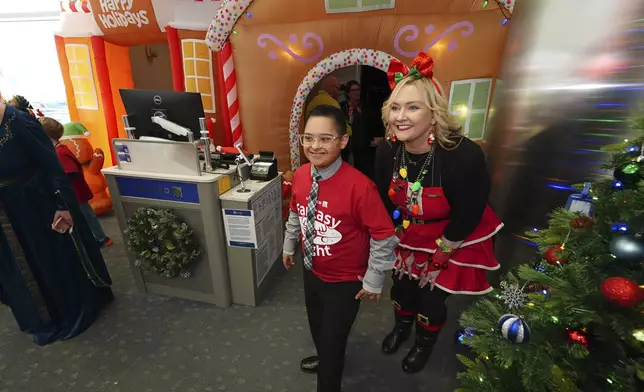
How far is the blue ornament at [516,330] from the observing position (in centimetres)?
102

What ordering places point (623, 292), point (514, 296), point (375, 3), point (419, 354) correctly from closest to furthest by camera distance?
point (623, 292), point (514, 296), point (419, 354), point (375, 3)

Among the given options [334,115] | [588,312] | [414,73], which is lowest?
[588,312]

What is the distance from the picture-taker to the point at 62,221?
219 cm

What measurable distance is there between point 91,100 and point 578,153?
5.11 meters

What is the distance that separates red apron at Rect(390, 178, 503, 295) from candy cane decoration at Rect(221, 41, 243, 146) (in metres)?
2.21

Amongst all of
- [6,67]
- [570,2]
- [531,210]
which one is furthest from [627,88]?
[6,67]

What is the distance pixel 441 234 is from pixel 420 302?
0.46m

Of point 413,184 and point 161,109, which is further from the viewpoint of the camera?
point 161,109

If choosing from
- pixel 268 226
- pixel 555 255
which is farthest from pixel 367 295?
pixel 268 226

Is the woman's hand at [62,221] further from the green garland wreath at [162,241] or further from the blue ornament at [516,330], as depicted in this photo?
the blue ornament at [516,330]

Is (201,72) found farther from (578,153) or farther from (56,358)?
(578,153)

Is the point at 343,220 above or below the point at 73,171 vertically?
above

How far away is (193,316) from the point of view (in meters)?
2.55

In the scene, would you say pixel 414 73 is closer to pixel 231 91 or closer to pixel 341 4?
pixel 341 4
